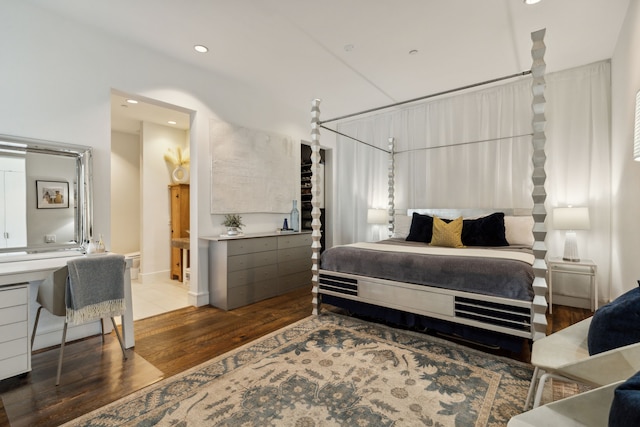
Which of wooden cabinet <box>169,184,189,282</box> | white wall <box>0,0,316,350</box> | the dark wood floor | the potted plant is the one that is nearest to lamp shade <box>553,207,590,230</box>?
the dark wood floor

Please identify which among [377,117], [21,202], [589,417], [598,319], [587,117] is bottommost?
[589,417]

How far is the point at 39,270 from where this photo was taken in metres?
2.10

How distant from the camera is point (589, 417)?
913 millimetres

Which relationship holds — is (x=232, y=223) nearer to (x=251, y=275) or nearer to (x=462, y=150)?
(x=251, y=275)

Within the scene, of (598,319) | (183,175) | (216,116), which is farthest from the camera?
(183,175)

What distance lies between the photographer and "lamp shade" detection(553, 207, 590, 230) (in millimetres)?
3113

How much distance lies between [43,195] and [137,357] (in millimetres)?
1602

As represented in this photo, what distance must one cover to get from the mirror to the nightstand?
466 centimetres

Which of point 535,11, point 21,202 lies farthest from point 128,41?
point 535,11

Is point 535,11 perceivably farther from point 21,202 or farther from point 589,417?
point 21,202

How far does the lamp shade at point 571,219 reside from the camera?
10.2ft

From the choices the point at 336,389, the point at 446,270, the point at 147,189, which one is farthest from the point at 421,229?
the point at 147,189

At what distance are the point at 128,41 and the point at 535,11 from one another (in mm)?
3746

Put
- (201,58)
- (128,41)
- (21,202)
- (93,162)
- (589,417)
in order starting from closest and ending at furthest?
(589,417), (21,202), (93,162), (128,41), (201,58)
